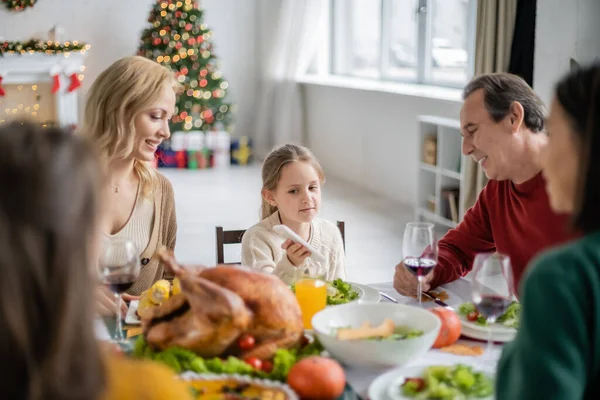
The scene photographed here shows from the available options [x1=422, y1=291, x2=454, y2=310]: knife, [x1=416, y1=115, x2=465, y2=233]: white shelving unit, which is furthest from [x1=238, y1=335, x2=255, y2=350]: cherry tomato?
[x1=416, y1=115, x2=465, y2=233]: white shelving unit

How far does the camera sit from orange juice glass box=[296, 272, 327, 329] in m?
1.66

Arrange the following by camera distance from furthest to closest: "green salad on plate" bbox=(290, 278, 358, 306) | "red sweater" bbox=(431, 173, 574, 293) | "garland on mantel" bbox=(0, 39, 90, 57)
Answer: "garland on mantel" bbox=(0, 39, 90, 57), "red sweater" bbox=(431, 173, 574, 293), "green salad on plate" bbox=(290, 278, 358, 306)

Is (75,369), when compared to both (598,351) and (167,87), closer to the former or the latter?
(598,351)

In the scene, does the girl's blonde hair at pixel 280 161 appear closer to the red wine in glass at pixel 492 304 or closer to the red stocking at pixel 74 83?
the red wine in glass at pixel 492 304

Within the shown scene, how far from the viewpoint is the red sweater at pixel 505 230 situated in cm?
212

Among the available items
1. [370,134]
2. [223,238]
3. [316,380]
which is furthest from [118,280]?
[370,134]

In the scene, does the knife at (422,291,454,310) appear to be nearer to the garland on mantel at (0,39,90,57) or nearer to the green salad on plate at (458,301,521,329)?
the green salad on plate at (458,301,521,329)

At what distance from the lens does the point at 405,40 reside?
6773 mm

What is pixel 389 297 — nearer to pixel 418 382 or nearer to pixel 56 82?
pixel 418 382

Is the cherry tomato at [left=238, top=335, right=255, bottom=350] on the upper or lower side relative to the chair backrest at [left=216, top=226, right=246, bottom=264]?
upper

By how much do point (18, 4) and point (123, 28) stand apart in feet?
3.84

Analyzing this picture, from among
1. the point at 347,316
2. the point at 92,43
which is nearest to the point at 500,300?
the point at 347,316

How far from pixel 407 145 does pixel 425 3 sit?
4.02ft

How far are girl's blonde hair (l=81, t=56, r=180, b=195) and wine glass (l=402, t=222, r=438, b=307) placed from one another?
1014 mm
